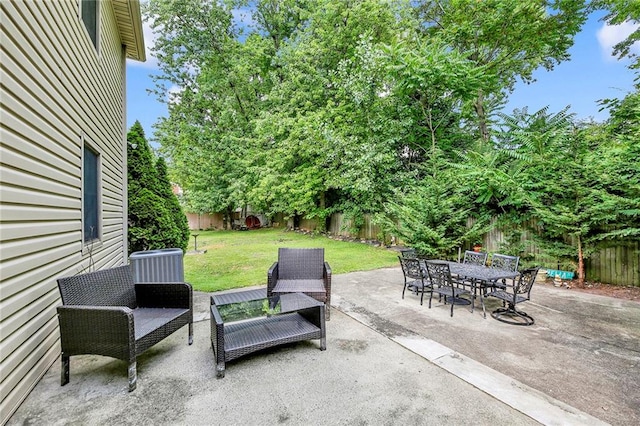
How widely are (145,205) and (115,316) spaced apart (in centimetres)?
470

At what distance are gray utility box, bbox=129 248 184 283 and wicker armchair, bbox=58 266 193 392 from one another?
159 cm

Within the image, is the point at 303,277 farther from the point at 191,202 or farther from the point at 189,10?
the point at 189,10

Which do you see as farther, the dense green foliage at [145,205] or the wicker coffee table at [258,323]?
the dense green foliage at [145,205]

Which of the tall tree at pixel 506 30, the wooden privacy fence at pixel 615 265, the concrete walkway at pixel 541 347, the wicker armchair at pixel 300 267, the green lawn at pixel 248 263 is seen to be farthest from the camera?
the tall tree at pixel 506 30

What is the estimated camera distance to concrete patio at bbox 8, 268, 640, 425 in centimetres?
204

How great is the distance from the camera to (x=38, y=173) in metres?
2.40

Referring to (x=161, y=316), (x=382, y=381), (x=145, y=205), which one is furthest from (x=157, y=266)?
(x=382, y=381)

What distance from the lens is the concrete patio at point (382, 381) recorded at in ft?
6.71

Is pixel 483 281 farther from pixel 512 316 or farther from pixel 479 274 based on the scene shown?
pixel 512 316

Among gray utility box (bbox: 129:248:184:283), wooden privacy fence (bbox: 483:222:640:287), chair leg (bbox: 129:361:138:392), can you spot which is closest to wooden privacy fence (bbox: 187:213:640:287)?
wooden privacy fence (bbox: 483:222:640:287)

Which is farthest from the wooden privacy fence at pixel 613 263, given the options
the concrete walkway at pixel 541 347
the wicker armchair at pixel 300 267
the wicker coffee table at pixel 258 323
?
the wicker coffee table at pixel 258 323

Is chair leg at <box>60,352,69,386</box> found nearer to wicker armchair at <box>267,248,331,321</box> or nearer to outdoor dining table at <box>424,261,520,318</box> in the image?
wicker armchair at <box>267,248,331,321</box>

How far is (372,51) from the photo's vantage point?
A: 1061 cm

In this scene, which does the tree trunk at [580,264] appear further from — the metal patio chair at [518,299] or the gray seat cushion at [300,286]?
the gray seat cushion at [300,286]
